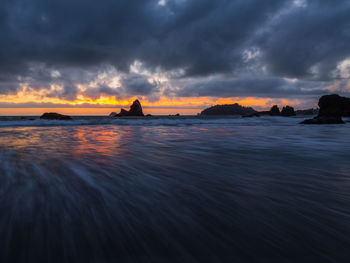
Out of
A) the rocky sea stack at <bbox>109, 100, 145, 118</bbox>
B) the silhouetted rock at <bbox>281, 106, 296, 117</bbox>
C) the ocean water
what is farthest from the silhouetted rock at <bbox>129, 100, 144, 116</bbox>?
the ocean water

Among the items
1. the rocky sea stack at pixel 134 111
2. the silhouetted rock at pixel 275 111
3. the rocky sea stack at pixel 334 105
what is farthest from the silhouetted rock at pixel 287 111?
the rocky sea stack at pixel 134 111

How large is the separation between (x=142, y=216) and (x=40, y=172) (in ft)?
5.97

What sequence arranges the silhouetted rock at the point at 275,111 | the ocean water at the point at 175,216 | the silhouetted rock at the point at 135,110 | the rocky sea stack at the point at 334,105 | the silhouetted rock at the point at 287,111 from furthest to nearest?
1. the silhouetted rock at the point at 135,110
2. the silhouetted rock at the point at 275,111
3. the silhouetted rock at the point at 287,111
4. the rocky sea stack at the point at 334,105
5. the ocean water at the point at 175,216

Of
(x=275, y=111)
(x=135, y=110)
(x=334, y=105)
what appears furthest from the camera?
(x=135, y=110)

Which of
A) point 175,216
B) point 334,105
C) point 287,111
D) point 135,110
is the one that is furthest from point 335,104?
point 135,110

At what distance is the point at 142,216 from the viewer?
1.31 metres

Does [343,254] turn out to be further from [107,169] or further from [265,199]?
[107,169]

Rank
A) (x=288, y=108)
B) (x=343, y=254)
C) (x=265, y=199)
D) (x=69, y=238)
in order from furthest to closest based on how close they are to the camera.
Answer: (x=288, y=108)
(x=265, y=199)
(x=69, y=238)
(x=343, y=254)

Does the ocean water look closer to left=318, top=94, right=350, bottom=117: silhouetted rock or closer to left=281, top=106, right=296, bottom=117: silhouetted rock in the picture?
left=318, top=94, right=350, bottom=117: silhouetted rock

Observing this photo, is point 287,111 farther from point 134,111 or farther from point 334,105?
point 134,111

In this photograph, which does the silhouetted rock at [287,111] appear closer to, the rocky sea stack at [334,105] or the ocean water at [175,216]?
the rocky sea stack at [334,105]

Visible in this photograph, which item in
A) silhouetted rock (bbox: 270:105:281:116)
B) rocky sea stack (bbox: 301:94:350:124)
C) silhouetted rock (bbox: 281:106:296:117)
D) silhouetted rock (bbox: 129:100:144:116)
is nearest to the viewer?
rocky sea stack (bbox: 301:94:350:124)

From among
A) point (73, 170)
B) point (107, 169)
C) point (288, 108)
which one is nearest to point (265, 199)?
point (107, 169)

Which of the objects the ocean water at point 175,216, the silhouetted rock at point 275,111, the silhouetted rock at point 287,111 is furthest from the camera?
the silhouetted rock at point 275,111
